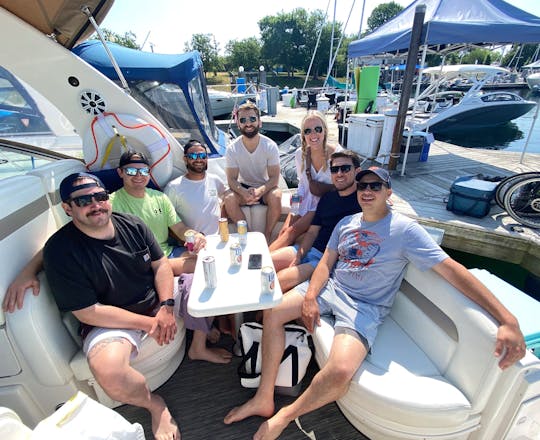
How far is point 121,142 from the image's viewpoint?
277 centimetres

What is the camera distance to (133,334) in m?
1.61

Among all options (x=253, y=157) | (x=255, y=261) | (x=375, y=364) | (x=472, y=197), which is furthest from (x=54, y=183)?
(x=472, y=197)

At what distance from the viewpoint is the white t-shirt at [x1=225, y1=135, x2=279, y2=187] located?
3000 millimetres

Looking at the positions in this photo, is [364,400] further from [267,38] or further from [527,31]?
[267,38]

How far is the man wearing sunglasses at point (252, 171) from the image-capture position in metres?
2.86

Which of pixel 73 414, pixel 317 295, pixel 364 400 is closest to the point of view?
pixel 73 414

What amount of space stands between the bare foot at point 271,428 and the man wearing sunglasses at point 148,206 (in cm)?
111

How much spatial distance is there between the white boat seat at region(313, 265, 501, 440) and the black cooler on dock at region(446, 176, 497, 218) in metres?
2.37

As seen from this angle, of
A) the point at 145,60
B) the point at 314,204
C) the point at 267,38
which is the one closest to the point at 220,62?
the point at 267,38

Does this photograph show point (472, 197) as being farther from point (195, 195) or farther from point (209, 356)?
point (209, 356)

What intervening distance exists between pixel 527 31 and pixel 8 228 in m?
5.85

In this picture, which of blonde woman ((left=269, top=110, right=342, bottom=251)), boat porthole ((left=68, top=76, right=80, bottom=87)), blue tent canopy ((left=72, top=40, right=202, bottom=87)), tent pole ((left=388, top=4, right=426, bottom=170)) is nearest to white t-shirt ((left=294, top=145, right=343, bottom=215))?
blonde woman ((left=269, top=110, right=342, bottom=251))

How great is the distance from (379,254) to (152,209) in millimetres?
1697

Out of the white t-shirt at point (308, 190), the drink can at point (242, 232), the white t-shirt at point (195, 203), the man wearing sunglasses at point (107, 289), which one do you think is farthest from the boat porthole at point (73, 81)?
the white t-shirt at point (308, 190)
